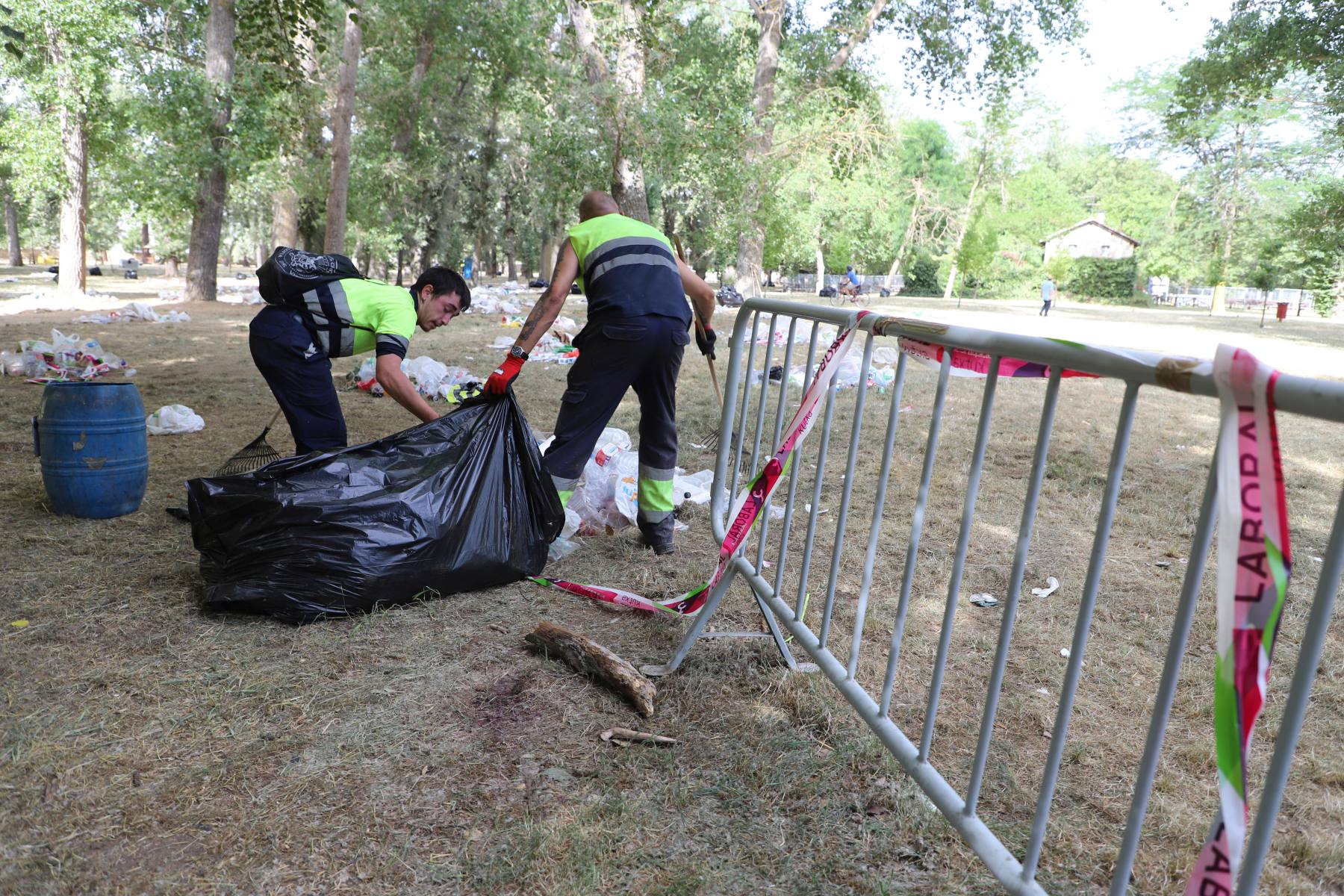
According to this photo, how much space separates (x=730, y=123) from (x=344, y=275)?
11479 mm

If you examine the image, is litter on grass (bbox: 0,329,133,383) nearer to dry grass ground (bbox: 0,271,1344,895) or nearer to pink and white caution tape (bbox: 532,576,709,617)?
dry grass ground (bbox: 0,271,1344,895)

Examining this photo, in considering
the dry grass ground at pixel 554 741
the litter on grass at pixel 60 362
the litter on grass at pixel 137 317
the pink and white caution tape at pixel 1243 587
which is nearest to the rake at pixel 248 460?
the dry grass ground at pixel 554 741

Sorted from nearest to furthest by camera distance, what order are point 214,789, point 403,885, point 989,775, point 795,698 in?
point 403,885 < point 214,789 < point 989,775 < point 795,698

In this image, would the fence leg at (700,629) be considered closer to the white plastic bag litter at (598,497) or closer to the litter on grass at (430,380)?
the white plastic bag litter at (598,497)

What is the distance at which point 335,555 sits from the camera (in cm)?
277

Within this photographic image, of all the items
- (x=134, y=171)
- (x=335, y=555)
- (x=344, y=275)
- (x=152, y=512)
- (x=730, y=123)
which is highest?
(x=730, y=123)

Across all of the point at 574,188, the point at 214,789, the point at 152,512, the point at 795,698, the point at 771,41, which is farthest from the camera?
the point at 771,41

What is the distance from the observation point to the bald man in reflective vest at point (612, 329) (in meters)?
3.39

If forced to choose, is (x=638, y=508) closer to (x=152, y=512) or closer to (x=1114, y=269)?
(x=152, y=512)

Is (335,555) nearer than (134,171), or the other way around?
(335,555)

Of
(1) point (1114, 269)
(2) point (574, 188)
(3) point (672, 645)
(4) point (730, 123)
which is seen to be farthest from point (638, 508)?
(1) point (1114, 269)

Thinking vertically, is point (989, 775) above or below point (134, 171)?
below

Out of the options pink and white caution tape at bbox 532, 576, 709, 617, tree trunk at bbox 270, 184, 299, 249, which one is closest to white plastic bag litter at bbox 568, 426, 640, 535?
pink and white caution tape at bbox 532, 576, 709, 617

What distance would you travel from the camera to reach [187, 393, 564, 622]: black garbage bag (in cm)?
277
